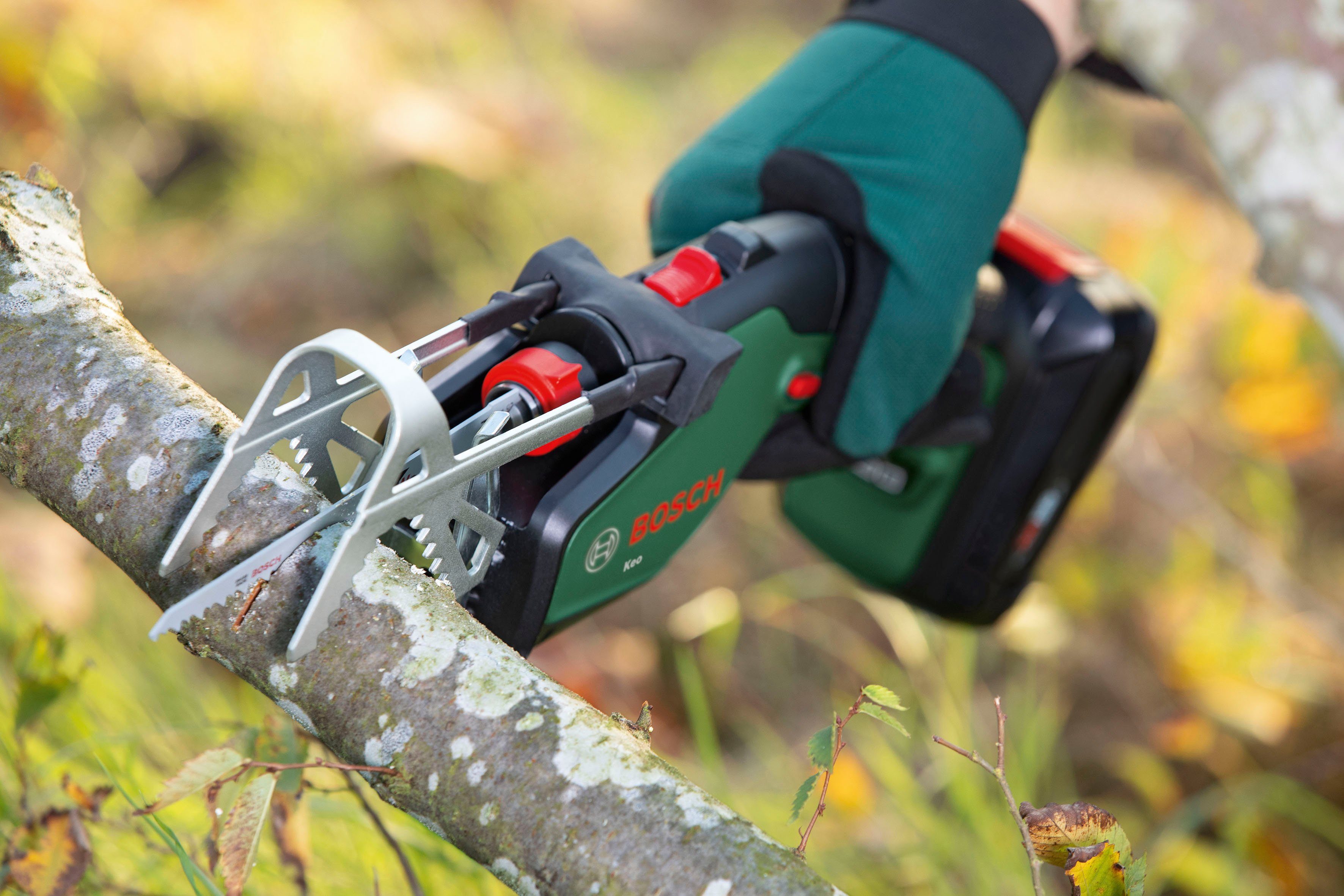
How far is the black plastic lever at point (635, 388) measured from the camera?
576 mm

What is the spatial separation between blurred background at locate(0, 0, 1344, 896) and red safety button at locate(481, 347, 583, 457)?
0.30m

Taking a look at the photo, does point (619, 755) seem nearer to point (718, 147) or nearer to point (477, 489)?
point (477, 489)

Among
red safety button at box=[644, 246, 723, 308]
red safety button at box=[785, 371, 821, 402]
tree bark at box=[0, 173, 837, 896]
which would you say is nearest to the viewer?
tree bark at box=[0, 173, 837, 896]

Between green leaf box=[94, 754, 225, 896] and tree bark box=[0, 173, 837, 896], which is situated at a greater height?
tree bark box=[0, 173, 837, 896]

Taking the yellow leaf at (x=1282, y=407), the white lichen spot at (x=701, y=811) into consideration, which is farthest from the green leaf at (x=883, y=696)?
the yellow leaf at (x=1282, y=407)

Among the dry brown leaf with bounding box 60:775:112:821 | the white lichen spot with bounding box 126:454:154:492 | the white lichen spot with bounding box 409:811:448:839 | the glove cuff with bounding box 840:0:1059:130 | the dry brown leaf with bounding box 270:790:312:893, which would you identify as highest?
the glove cuff with bounding box 840:0:1059:130

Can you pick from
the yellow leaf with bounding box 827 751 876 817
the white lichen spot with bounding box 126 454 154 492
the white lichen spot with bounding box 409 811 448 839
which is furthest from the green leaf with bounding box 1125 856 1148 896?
the yellow leaf with bounding box 827 751 876 817

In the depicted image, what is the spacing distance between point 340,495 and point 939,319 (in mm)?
516

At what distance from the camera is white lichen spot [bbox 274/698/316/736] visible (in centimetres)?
49

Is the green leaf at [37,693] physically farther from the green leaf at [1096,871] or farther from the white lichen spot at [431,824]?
the green leaf at [1096,871]

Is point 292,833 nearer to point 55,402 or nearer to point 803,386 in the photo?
point 55,402

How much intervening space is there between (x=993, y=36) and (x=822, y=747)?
0.68 metres

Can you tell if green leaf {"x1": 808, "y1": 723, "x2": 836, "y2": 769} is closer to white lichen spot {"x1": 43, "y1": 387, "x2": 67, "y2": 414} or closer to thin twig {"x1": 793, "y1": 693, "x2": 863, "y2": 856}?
thin twig {"x1": 793, "y1": 693, "x2": 863, "y2": 856}

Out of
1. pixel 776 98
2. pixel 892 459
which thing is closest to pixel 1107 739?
pixel 892 459
